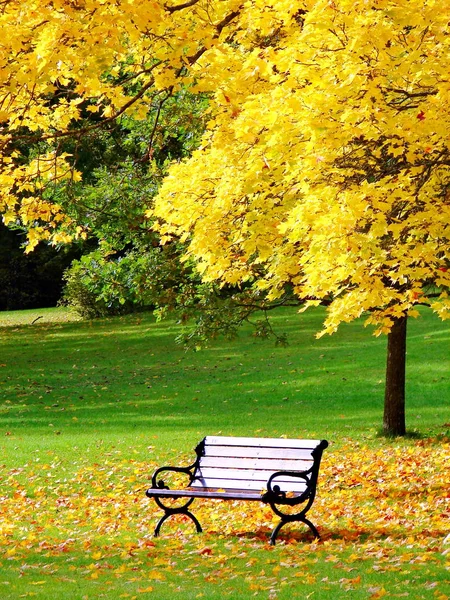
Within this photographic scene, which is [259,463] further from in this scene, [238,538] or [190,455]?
[190,455]

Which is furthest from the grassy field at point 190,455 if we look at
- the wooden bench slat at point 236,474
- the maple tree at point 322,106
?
the maple tree at point 322,106

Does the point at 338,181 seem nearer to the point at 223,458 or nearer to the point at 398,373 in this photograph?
the point at 223,458

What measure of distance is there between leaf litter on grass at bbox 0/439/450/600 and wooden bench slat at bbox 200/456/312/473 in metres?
0.56

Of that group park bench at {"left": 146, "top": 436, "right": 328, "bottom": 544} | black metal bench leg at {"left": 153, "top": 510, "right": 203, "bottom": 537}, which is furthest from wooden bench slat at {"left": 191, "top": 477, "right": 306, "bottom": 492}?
black metal bench leg at {"left": 153, "top": 510, "right": 203, "bottom": 537}

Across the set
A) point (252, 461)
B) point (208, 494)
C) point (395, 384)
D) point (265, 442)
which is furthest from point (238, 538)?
point (395, 384)

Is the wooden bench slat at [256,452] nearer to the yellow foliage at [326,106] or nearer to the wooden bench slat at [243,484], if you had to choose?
the wooden bench slat at [243,484]

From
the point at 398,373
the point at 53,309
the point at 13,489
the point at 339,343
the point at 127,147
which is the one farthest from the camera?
the point at 53,309

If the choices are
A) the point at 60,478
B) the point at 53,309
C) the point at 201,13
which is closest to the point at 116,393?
the point at 60,478

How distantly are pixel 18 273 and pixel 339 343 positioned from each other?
17.7m

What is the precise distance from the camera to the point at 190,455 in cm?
1377

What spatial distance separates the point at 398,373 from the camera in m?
14.0

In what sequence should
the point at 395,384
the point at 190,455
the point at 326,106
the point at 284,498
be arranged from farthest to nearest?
the point at 395,384, the point at 190,455, the point at 284,498, the point at 326,106

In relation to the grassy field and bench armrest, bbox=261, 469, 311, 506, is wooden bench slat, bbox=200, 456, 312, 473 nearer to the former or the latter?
bench armrest, bbox=261, 469, 311, 506

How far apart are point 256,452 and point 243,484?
323mm
